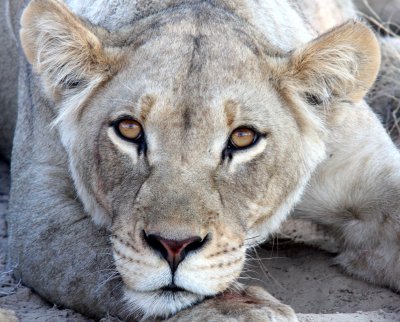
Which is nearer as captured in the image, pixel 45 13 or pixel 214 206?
pixel 214 206

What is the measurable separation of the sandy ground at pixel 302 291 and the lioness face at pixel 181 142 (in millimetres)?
445

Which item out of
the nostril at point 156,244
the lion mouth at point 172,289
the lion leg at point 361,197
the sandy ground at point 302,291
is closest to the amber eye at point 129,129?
the nostril at point 156,244

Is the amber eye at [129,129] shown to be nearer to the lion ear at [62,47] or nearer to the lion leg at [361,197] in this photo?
the lion ear at [62,47]

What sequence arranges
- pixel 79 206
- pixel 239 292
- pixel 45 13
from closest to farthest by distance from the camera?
pixel 239 292 → pixel 45 13 → pixel 79 206

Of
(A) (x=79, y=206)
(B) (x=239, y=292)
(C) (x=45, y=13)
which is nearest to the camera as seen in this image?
(B) (x=239, y=292)

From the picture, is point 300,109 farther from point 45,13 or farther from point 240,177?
point 45,13

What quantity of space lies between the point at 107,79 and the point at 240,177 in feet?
2.38

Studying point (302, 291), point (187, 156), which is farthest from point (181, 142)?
point (302, 291)

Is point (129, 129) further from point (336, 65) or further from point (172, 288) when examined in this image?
point (336, 65)

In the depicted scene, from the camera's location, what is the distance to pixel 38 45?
4125 millimetres

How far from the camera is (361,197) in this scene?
185 inches

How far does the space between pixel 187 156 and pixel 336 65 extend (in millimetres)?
805

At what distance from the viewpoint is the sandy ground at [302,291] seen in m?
4.13

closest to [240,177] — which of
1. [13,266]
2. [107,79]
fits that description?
[107,79]
